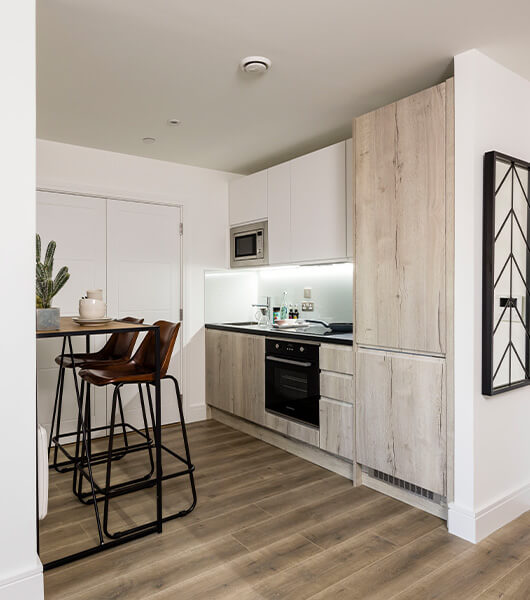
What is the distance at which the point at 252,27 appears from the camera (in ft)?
6.92

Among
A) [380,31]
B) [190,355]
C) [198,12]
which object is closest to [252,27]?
[198,12]

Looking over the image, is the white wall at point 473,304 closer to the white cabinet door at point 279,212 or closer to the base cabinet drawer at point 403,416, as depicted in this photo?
the base cabinet drawer at point 403,416

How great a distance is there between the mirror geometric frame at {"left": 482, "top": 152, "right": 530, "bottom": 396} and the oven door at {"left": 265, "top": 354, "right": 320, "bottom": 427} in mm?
1167

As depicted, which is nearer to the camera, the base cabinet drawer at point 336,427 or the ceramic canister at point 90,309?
the ceramic canister at point 90,309

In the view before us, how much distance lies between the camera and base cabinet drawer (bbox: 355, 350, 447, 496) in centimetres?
243

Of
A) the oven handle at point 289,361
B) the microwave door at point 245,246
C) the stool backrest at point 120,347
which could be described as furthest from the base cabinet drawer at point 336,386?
the microwave door at point 245,246

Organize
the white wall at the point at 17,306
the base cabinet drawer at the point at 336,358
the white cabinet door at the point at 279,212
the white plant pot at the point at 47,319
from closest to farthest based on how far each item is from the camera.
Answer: the white wall at the point at 17,306, the white plant pot at the point at 47,319, the base cabinet drawer at the point at 336,358, the white cabinet door at the point at 279,212

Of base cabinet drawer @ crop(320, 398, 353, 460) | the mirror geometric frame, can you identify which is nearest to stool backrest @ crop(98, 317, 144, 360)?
base cabinet drawer @ crop(320, 398, 353, 460)

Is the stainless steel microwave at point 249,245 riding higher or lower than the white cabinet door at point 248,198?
lower

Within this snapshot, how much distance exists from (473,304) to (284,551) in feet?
4.96

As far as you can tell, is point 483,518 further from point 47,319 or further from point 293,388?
point 47,319

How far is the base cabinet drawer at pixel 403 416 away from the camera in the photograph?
243 centimetres

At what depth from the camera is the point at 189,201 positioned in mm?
4375

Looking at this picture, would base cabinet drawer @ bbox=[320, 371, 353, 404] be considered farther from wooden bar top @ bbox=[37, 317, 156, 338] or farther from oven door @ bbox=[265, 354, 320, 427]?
wooden bar top @ bbox=[37, 317, 156, 338]
